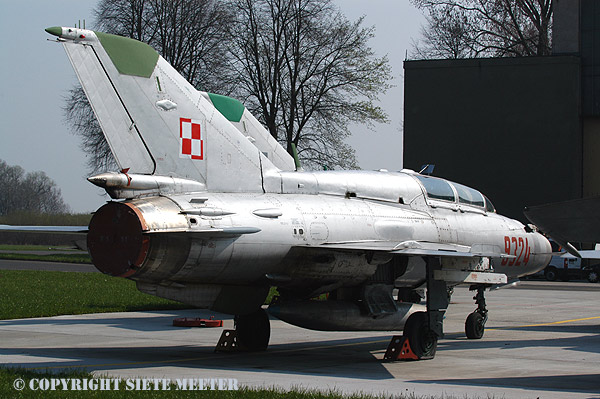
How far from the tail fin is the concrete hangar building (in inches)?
1167

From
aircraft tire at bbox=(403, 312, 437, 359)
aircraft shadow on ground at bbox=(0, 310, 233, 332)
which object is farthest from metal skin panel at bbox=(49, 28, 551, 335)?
aircraft shadow on ground at bbox=(0, 310, 233, 332)

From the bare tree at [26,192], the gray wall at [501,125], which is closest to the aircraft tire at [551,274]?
the gray wall at [501,125]

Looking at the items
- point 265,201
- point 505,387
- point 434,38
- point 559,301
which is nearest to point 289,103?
point 434,38

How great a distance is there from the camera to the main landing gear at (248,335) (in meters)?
13.7

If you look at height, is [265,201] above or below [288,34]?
below

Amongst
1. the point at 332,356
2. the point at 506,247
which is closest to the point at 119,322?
the point at 332,356

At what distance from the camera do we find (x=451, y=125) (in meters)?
41.9

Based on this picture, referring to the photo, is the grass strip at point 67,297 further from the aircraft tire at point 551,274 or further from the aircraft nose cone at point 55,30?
the aircraft tire at point 551,274

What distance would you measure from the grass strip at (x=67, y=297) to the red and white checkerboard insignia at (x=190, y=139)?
8.83 meters

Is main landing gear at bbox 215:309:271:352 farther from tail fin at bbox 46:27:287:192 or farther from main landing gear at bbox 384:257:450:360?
tail fin at bbox 46:27:287:192

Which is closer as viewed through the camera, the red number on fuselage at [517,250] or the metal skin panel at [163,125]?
the metal skin panel at [163,125]

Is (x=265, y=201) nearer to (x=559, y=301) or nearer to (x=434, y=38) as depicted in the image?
(x=559, y=301)

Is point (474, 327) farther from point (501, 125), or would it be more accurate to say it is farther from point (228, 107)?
point (501, 125)

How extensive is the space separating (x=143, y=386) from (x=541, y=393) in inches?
177
